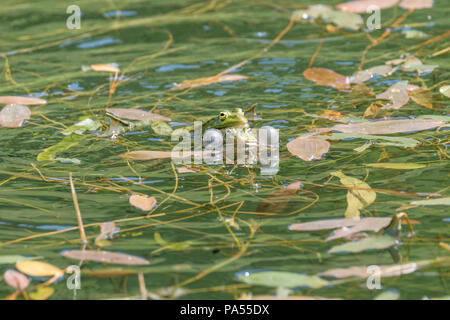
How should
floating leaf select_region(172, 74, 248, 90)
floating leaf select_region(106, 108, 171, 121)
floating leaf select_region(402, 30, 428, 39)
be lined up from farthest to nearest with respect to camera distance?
floating leaf select_region(402, 30, 428, 39), floating leaf select_region(172, 74, 248, 90), floating leaf select_region(106, 108, 171, 121)

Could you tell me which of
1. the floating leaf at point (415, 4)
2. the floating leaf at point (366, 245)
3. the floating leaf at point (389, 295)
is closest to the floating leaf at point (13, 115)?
the floating leaf at point (366, 245)

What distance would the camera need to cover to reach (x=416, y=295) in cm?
154

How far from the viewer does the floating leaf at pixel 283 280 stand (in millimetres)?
1563

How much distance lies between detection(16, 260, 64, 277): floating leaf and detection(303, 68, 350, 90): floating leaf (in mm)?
1995

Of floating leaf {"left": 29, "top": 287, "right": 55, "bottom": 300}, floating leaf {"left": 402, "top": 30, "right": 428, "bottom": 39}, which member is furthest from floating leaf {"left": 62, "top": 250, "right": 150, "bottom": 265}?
floating leaf {"left": 402, "top": 30, "right": 428, "bottom": 39}

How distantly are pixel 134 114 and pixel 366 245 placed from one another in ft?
5.14

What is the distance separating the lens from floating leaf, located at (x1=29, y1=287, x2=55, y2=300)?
1612 mm

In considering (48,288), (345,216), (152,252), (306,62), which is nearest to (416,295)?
(345,216)

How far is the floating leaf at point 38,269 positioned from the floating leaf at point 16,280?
2 cm

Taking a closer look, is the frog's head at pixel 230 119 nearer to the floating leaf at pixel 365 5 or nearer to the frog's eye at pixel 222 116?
the frog's eye at pixel 222 116

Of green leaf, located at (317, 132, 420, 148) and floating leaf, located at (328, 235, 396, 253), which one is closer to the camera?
floating leaf, located at (328, 235, 396, 253)

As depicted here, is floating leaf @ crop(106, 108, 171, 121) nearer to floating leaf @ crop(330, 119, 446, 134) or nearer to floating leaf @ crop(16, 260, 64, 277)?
floating leaf @ crop(330, 119, 446, 134)
